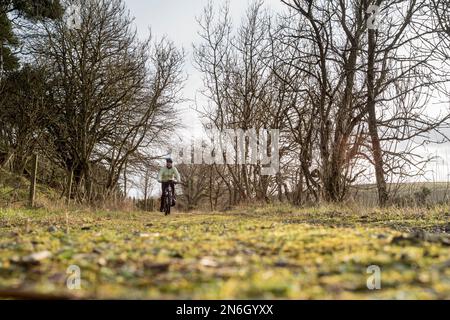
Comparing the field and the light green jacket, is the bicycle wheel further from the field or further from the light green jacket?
the field

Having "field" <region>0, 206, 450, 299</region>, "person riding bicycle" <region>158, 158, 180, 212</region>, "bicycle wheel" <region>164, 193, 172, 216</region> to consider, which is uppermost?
"person riding bicycle" <region>158, 158, 180, 212</region>

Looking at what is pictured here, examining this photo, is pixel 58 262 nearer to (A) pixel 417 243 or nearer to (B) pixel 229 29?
(A) pixel 417 243

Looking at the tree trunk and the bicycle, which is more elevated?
the tree trunk

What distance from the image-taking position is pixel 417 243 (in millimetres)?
2949

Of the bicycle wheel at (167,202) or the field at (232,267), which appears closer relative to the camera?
the field at (232,267)

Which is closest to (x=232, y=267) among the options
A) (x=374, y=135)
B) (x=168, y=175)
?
(x=374, y=135)

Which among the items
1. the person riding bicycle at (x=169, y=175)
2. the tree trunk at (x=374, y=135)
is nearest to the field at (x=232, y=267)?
the tree trunk at (x=374, y=135)

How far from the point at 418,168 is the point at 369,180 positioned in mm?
1764

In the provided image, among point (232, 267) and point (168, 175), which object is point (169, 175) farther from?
point (232, 267)

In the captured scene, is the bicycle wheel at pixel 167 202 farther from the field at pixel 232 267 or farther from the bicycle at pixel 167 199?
the field at pixel 232 267

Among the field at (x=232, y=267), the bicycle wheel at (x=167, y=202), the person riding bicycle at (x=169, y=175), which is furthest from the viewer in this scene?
the bicycle wheel at (x=167, y=202)

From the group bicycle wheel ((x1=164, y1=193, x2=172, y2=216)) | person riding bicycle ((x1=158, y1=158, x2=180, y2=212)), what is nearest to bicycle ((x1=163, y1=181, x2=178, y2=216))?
bicycle wheel ((x1=164, y1=193, x2=172, y2=216))

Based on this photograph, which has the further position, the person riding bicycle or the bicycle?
the bicycle

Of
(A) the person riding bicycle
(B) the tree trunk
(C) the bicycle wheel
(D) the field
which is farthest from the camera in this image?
(C) the bicycle wheel
